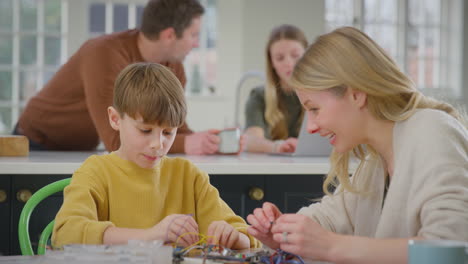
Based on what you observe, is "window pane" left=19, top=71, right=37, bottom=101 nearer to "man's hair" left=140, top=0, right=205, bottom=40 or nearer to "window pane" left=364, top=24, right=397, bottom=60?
"window pane" left=364, top=24, right=397, bottom=60

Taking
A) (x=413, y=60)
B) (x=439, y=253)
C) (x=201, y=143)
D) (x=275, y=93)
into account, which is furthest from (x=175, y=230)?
(x=413, y=60)

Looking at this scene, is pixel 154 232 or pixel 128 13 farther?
pixel 128 13

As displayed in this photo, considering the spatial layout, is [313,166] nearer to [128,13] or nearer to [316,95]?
[316,95]

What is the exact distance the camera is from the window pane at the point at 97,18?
616 centimetres

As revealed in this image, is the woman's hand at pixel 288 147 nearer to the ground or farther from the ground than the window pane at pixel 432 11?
nearer to the ground

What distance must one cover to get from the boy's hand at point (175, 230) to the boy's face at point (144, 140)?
22 centimetres

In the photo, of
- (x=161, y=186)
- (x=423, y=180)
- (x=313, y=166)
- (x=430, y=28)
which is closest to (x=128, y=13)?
A: (x=430, y=28)

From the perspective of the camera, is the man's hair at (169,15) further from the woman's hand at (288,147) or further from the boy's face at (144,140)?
the boy's face at (144,140)

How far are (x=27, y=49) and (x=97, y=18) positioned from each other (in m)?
0.69

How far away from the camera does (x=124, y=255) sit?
3.32 ft

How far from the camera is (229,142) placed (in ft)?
8.66

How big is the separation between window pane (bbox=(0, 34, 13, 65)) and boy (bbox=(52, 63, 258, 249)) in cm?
490

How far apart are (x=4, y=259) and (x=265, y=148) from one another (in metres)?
1.93

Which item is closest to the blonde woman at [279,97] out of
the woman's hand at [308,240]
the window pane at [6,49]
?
the woman's hand at [308,240]
